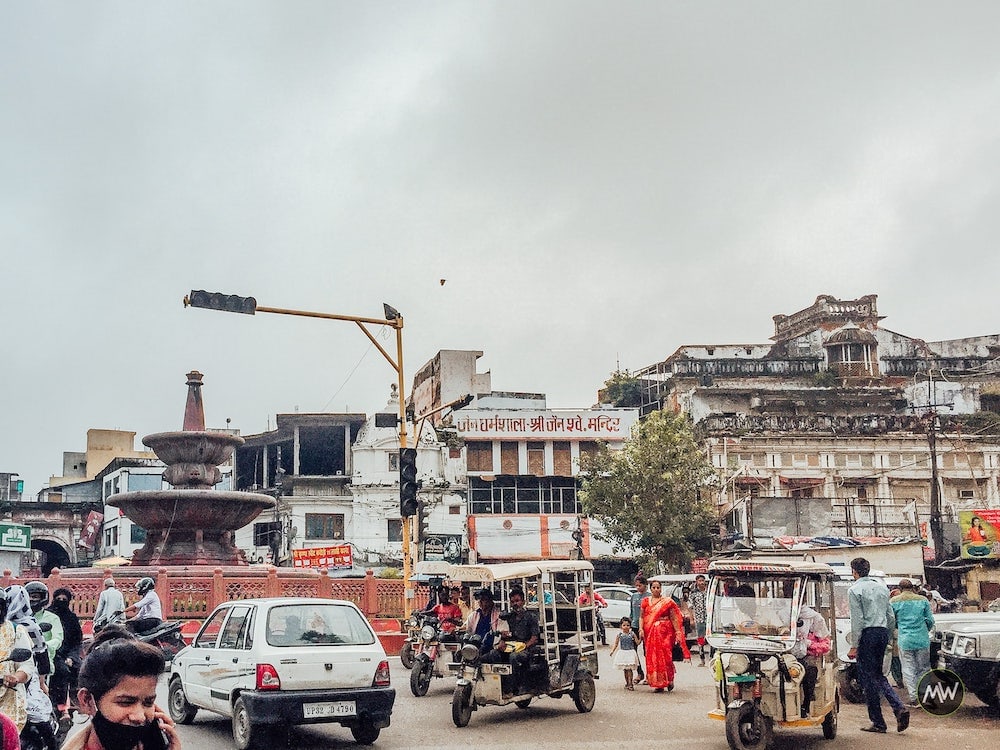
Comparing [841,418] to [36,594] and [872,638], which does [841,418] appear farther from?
[36,594]

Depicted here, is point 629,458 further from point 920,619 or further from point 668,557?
point 920,619

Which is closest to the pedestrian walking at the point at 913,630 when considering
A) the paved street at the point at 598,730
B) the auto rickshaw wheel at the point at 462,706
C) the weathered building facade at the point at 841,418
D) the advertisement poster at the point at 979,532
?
the paved street at the point at 598,730

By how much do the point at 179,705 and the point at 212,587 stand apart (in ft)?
34.2

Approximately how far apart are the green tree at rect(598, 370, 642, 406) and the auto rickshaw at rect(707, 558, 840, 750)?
166 ft

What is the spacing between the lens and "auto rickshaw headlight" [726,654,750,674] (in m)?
10.2

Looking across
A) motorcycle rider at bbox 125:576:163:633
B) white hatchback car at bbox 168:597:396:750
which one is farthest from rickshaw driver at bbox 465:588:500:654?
motorcycle rider at bbox 125:576:163:633

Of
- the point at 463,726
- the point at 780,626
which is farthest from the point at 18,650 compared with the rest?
the point at 780,626

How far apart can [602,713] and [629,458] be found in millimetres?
26506

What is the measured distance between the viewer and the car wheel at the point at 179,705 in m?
12.4

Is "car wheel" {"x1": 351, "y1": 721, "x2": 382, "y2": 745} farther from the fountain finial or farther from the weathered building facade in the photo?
the weathered building facade

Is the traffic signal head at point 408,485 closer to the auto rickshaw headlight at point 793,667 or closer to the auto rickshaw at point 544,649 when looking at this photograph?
the auto rickshaw at point 544,649

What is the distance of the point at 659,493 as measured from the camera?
Result: 128 ft

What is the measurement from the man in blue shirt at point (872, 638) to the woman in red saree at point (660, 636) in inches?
162

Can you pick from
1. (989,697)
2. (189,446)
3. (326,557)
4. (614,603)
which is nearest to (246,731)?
(989,697)
